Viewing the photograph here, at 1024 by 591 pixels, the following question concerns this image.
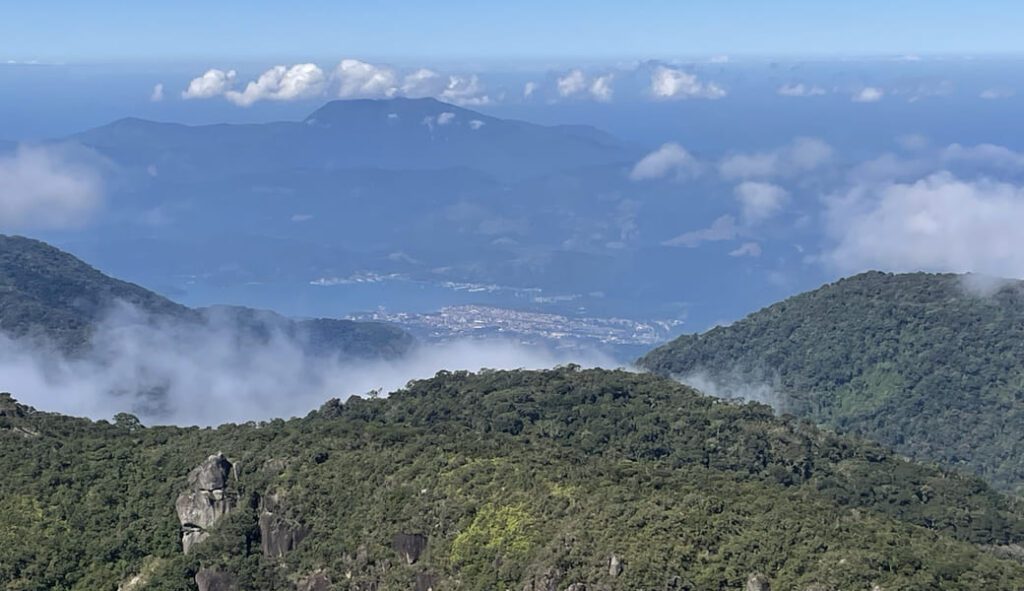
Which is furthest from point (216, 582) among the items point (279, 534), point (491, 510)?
point (491, 510)

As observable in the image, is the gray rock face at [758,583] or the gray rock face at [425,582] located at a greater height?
the gray rock face at [758,583]

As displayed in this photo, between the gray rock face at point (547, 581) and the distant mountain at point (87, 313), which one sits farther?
the distant mountain at point (87, 313)

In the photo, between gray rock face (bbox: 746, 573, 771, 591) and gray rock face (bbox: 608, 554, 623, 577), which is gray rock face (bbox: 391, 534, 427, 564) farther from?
gray rock face (bbox: 746, 573, 771, 591)

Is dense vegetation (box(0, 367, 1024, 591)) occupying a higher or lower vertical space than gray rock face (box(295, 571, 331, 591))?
higher

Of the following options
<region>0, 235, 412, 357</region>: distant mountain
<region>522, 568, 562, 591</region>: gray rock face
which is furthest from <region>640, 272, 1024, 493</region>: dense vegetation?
<region>522, 568, 562, 591</region>: gray rock face

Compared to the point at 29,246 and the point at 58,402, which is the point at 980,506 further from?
the point at 29,246

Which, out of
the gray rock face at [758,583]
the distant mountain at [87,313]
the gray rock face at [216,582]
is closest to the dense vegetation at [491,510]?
the gray rock face at [216,582]

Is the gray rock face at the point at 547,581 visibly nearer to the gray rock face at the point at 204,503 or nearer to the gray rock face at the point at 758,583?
the gray rock face at the point at 758,583

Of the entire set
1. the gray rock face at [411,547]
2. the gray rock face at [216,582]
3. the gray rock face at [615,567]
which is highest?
the gray rock face at [615,567]
